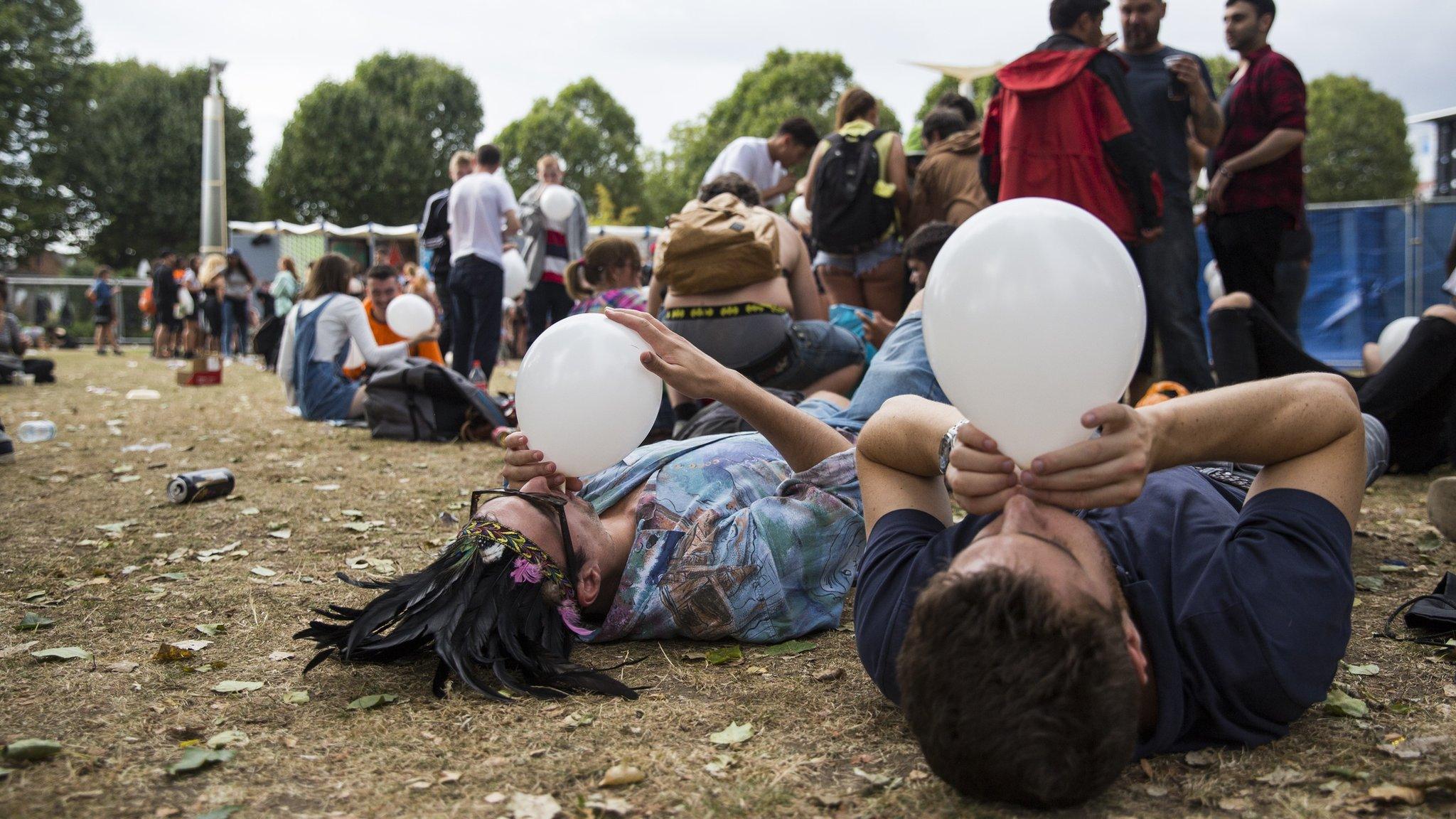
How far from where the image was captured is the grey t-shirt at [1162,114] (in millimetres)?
5562

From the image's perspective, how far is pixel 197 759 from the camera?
2029 mm

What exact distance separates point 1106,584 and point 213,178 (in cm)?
2401

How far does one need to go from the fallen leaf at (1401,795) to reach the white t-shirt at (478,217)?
7709 mm

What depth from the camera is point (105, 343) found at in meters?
22.4

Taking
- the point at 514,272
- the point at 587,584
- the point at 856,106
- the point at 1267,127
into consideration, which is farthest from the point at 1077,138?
the point at 514,272

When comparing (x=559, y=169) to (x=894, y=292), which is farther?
(x=559, y=169)

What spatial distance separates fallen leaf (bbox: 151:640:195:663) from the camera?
8.82 feet

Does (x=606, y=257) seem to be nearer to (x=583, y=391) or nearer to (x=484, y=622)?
(x=583, y=391)

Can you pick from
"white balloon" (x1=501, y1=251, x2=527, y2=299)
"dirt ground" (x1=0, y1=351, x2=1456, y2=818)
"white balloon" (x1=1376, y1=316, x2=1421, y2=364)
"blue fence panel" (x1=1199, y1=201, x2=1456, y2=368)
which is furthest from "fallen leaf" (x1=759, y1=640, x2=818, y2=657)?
"blue fence panel" (x1=1199, y1=201, x2=1456, y2=368)

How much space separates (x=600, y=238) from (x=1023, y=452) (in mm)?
5207

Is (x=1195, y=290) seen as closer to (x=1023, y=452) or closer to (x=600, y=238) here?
(x=600, y=238)

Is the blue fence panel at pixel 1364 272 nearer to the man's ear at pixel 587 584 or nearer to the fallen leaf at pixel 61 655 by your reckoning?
the man's ear at pixel 587 584

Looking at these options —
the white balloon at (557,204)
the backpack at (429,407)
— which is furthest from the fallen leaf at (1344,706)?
the white balloon at (557,204)

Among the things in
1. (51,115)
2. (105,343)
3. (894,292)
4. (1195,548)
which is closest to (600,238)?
(894,292)
